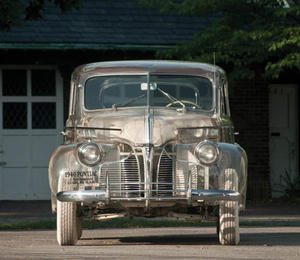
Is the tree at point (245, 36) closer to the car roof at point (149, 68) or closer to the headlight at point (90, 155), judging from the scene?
the car roof at point (149, 68)

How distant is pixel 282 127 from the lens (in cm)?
2030

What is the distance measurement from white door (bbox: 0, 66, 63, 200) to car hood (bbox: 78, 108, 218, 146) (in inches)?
344

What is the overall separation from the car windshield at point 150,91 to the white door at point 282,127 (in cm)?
966

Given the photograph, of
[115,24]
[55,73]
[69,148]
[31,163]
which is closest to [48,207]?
[31,163]

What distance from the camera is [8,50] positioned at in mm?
18453

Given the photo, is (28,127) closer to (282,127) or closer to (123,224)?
(282,127)

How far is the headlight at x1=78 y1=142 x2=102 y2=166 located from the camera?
30.6ft

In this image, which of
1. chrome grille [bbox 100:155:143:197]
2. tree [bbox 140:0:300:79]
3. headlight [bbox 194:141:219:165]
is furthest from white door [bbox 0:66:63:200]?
headlight [bbox 194:141:219:165]

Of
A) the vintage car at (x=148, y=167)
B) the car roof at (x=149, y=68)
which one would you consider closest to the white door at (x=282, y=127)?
the car roof at (x=149, y=68)

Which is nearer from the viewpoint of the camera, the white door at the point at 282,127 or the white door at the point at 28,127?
the white door at the point at 28,127

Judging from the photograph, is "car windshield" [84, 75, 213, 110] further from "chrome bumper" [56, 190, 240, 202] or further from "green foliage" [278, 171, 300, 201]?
"green foliage" [278, 171, 300, 201]

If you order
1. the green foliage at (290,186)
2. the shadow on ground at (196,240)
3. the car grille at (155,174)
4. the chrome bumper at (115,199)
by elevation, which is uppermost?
the car grille at (155,174)

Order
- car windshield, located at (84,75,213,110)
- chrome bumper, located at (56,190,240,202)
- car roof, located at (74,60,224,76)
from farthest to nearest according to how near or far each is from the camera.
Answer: car roof, located at (74,60,224,76)
car windshield, located at (84,75,213,110)
chrome bumper, located at (56,190,240,202)

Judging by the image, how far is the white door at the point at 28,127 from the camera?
18.9 meters
